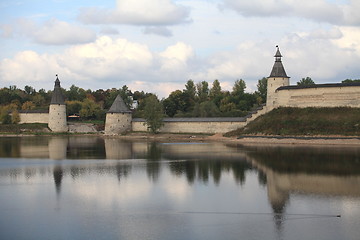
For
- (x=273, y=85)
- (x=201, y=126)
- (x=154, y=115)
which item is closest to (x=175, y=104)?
(x=154, y=115)

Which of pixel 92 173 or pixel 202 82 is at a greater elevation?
pixel 202 82

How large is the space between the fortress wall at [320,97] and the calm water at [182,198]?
542 inches

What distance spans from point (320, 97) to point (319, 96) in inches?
5.0

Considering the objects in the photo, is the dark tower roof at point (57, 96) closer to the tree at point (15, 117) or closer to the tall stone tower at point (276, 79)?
the tree at point (15, 117)

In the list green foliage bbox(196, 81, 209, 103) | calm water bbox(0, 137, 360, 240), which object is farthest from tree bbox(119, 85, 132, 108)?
calm water bbox(0, 137, 360, 240)

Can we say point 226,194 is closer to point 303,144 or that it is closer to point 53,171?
point 53,171

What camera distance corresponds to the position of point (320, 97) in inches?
1588

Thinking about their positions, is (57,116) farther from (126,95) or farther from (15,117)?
(126,95)

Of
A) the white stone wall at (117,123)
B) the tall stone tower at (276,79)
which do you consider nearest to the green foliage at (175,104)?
the white stone wall at (117,123)

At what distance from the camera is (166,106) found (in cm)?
6244

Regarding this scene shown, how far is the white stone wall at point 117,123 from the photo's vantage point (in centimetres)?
5026

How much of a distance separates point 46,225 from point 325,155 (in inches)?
719

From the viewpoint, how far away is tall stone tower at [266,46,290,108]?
1732 inches

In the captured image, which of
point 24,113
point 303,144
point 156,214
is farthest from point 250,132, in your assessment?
point 24,113
